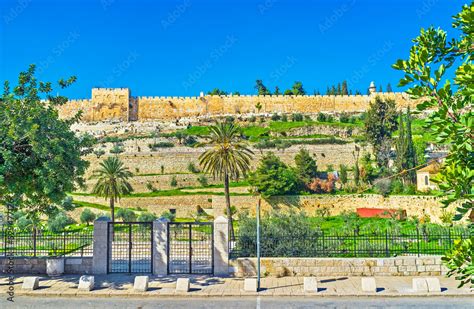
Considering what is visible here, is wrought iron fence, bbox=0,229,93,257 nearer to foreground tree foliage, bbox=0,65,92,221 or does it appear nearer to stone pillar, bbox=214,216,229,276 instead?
foreground tree foliage, bbox=0,65,92,221

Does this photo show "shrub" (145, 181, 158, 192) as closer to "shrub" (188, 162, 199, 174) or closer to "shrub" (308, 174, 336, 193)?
"shrub" (188, 162, 199, 174)

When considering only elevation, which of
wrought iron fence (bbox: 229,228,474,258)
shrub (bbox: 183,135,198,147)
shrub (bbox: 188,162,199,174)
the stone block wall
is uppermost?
shrub (bbox: 183,135,198,147)

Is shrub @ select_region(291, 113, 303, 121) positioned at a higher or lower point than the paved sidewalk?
higher

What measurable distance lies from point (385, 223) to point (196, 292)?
22.5 m

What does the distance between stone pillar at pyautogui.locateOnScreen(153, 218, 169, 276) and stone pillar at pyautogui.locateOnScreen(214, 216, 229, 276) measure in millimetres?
1627

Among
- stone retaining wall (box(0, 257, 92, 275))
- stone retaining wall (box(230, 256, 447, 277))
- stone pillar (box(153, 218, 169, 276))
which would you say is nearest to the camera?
stone pillar (box(153, 218, 169, 276))

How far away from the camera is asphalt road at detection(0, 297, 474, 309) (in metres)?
11.3

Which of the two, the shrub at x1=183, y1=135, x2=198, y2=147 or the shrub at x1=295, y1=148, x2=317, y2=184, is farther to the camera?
the shrub at x1=183, y1=135, x2=198, y2=147

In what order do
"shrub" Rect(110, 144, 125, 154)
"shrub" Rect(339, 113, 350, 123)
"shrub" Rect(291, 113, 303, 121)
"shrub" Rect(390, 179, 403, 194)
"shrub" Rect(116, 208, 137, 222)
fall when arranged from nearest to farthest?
1. "shrub" Rect(116, 208, 137, 222)
2. "shrub" Rect(390, 179, 403, 194)
3. "shrub" Rect(110, 144, 125, 154)
4. "shrub" Rect(339, 113, 350, 123)
5. "shrub" Rect(291, 113, 303, 121)

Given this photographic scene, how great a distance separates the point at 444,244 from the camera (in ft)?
51.6

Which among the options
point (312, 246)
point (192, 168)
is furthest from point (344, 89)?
point (312, 246)

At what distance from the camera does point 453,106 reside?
356 cm

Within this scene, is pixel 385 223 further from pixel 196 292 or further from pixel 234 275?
pixel 196 292

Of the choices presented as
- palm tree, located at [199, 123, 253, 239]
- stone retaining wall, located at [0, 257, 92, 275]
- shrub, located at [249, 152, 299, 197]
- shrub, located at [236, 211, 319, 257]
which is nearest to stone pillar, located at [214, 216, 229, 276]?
shrub, located at [236, 211, 319, 257]
